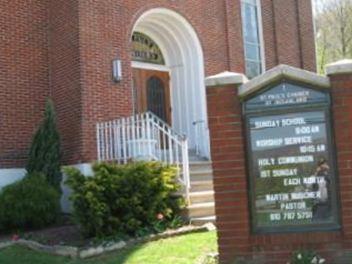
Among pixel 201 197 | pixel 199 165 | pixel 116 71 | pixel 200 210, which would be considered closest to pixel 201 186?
pixel 201 197

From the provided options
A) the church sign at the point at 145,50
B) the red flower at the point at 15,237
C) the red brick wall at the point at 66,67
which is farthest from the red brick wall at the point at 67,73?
the red flower at the point at 15,237

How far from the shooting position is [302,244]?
6957mm

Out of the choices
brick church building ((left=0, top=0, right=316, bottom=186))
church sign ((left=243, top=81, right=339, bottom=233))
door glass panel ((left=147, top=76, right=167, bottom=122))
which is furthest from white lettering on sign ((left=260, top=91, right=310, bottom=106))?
door glass panel ((left=147, top=76, right=167, bottom=122))

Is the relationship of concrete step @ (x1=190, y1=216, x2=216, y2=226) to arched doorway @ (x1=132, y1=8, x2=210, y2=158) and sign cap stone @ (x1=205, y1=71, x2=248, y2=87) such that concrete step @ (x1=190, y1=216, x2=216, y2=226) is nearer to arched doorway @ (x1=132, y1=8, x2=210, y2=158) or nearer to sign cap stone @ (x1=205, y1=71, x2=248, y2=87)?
sign cap stone @ (x1=205, y1=71, x2=248, y2=87)

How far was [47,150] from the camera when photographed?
42.6 ft

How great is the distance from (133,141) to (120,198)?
2.77 m

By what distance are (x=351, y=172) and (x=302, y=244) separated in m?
0.92

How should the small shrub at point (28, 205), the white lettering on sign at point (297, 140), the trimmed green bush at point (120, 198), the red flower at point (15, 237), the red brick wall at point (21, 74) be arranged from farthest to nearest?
the red brick wall at point (21, 74) → the small shrub at point (28, 205) → the red flower at point (15, 237) → the trimmed green bush at point (120, 198) → the white lettering on sign at point (297, 140)

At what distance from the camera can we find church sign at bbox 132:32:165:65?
1639cm

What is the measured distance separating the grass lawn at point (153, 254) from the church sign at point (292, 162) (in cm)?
146

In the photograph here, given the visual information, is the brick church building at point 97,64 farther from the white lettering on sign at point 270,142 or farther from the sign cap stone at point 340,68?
the sign cap stone at point 340,68

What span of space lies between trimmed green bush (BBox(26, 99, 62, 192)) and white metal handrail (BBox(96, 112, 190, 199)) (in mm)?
953

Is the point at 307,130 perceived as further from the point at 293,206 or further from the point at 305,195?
the point at 293,206

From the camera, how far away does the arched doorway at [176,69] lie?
53.8 feet
